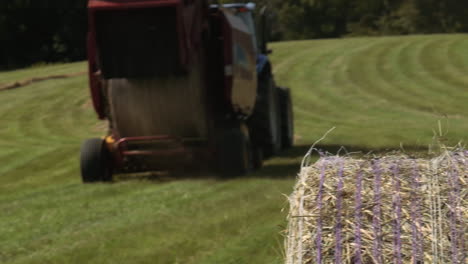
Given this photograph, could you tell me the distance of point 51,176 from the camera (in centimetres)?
1496

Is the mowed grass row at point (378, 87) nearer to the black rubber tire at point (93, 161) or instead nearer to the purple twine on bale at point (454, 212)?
the black rubber tire at point (93, 161)

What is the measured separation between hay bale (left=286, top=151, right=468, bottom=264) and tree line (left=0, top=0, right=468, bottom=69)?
4681 cm

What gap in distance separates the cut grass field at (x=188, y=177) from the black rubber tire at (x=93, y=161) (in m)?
0.34

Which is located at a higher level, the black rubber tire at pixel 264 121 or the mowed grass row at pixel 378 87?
the black rubber tire at pixel 264 121

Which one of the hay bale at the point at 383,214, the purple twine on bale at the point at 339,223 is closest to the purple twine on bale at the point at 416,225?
the hay bale at the point at 383,214

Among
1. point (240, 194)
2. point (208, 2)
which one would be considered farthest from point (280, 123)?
point (240, 194)

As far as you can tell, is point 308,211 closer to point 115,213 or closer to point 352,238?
point 352,238

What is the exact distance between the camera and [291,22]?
91.2m

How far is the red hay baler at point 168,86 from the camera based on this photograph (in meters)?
12.1

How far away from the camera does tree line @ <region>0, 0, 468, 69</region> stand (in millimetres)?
57094

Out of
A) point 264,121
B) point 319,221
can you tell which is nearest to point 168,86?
point 264,121

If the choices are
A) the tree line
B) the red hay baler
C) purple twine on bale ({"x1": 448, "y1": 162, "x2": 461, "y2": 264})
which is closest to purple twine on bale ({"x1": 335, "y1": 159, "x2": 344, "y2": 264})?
purple twine on bale ({"x1": 448, "y1": 162, "x2": 461, "y2": 264})

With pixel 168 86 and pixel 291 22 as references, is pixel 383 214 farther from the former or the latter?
pixel 291 22

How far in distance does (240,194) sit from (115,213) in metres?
1.78
